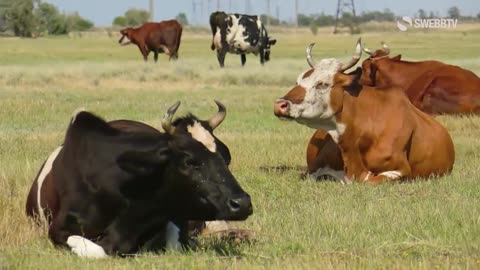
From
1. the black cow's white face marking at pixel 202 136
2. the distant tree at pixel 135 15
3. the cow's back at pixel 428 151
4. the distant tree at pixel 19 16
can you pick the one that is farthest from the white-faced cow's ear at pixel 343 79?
the distant tree at pixel 135 15

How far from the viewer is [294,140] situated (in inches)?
591

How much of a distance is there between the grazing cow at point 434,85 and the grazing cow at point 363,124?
510cm

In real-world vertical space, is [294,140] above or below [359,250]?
below

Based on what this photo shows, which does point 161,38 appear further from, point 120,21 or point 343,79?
point 120,21

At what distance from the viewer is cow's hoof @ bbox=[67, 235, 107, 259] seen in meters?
6.71

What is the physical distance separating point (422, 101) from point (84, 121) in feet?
33.9

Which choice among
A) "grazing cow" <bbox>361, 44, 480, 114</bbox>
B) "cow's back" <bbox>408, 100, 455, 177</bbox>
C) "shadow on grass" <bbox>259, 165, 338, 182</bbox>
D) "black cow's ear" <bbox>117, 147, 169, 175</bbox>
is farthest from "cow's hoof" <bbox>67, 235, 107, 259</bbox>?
"grazing cow" <bbox>361, 44, 480, 114</bbox>

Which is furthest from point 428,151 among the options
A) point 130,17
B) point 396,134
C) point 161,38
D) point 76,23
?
point 130,17

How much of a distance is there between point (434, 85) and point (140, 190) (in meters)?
10.7

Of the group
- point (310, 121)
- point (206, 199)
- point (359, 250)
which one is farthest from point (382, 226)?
point (310, 121)

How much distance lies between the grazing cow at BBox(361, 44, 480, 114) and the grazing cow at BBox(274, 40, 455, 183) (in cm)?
510

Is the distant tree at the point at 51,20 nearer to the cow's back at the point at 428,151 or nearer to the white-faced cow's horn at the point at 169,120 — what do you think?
the cow's back at the point at 428,151

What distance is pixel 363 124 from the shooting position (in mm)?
11062

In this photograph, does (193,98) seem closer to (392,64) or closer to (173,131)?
(392,64)
